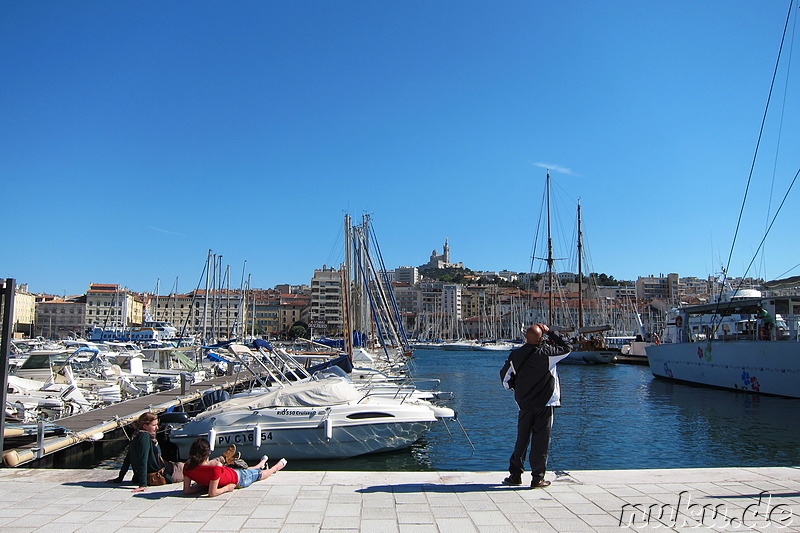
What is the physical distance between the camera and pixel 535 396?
783cm

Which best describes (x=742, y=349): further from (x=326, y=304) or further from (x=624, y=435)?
(x=326, y=304)

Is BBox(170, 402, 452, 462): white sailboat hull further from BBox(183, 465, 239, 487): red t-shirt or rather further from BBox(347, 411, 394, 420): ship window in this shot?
BBox(183, 465, 239, 487): red t-shirt

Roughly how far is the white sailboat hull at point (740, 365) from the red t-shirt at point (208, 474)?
29.7m

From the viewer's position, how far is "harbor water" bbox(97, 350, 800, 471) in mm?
15516

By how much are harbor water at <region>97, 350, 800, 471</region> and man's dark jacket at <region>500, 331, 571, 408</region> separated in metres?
6.89

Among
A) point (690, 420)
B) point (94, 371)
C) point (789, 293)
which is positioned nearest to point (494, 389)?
point (690, 420)

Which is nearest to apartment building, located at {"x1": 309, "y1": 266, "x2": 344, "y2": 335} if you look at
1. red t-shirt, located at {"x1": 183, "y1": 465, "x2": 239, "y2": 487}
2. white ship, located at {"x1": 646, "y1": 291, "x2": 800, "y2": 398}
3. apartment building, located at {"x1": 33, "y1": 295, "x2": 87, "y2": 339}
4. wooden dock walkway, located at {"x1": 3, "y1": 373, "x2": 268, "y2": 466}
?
apartment building, located at {"x1": 33, "y1": 295, "x2": 87, "y2": 339}

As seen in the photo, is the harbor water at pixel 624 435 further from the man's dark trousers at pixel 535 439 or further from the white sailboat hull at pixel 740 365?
the man's dark trousers at pixel 535 439

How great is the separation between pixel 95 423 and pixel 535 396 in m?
13.3

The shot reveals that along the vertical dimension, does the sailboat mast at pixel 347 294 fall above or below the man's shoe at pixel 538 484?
above

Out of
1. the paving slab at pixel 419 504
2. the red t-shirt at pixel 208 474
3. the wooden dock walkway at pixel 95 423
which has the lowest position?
the wooden dock walkway at pixel 95 423

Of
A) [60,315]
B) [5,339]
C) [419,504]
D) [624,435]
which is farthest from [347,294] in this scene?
[60,315]

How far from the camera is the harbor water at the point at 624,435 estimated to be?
1552 cm

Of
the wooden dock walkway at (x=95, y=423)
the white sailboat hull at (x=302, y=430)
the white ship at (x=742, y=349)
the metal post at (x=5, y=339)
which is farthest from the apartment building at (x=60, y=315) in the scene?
the metal post at (x=5, y=339)
